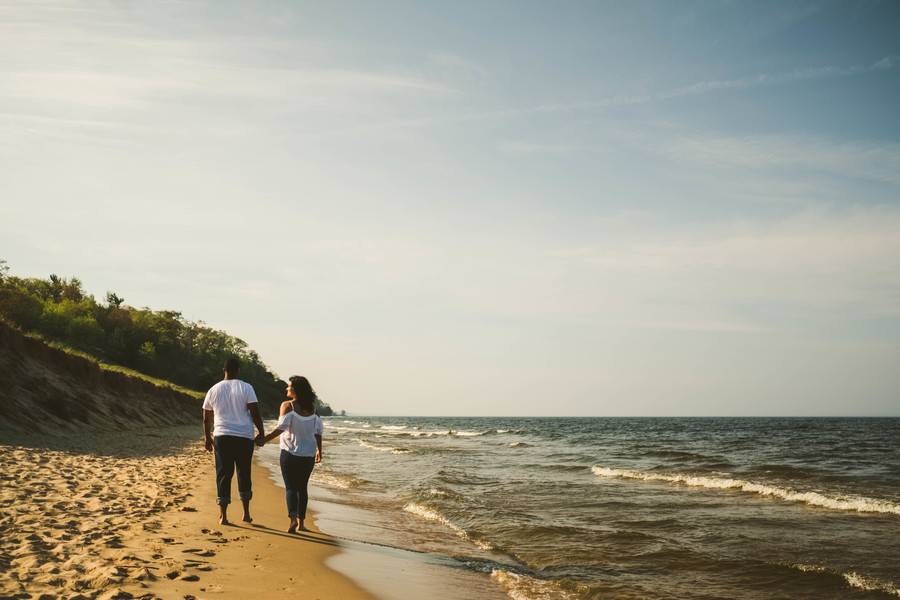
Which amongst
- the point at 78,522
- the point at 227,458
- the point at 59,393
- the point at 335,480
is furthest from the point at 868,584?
the point at 59,393

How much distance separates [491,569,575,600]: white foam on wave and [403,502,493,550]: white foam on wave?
6.56 ft

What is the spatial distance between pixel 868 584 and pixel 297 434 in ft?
27.5

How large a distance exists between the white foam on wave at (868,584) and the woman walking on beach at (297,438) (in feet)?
25.8

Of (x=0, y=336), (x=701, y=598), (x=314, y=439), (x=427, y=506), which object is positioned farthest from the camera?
(x=0, y=336)

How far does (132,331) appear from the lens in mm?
73062

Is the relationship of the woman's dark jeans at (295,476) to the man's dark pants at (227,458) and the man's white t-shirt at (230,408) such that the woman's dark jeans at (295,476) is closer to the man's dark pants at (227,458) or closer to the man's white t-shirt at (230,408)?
the man's dark pants at (227,458)

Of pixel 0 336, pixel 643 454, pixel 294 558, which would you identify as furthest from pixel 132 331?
pixel 294 558

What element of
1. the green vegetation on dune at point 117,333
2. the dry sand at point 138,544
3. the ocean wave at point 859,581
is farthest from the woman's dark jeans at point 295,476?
the green vegetation on dune at point 117,333

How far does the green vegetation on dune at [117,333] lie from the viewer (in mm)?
46312

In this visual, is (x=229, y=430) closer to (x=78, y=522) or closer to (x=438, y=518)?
(x=78, y=522)

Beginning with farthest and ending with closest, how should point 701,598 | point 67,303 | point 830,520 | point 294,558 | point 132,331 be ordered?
point 132,331, point 67,303, point 830,520, point 701,598, point 294,558

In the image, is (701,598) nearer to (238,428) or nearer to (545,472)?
(238,428)

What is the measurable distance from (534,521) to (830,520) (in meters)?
6.89

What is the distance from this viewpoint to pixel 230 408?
8.05 meters
